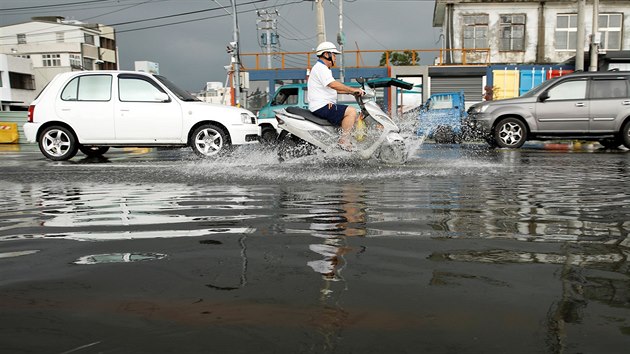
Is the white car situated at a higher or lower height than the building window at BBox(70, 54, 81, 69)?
lower

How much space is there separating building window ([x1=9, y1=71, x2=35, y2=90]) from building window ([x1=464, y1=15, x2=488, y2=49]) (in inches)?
1938

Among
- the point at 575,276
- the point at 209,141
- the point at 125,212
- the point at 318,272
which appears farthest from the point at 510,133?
the point at 318,272

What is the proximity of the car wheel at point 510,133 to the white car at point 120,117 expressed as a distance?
617 centimetres

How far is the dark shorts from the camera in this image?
7.45m

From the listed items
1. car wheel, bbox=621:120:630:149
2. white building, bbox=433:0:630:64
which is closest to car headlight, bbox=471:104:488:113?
car wheel, bbox=621:120:630:149

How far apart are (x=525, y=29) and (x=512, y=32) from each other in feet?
2.37

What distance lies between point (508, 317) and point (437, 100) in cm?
2002

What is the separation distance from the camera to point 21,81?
59125 millimetres

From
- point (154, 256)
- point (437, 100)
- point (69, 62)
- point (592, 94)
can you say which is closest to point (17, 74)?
point (69, 62)

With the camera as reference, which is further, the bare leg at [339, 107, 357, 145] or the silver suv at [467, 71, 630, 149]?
the silver suv at [467, 71, 630, 149]

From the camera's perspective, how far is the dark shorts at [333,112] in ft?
24.4

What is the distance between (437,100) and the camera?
21031mm

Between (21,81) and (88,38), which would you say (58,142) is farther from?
(88,38)

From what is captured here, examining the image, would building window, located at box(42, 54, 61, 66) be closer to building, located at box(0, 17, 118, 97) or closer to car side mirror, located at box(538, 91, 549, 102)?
building, located at box(0, 17, 118, 97)
